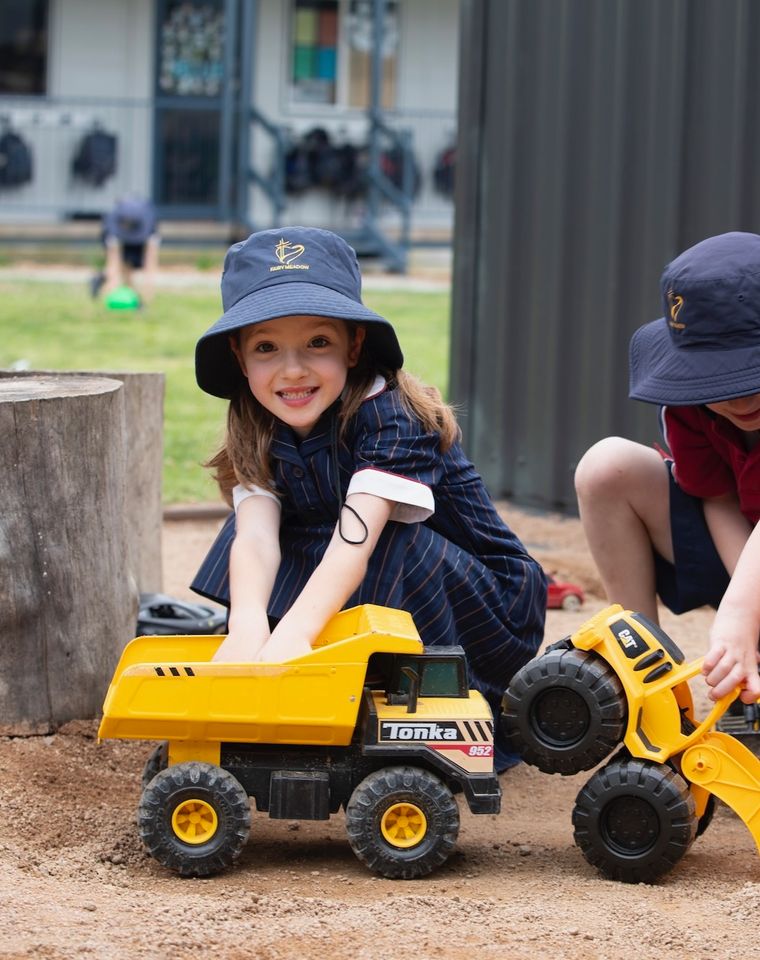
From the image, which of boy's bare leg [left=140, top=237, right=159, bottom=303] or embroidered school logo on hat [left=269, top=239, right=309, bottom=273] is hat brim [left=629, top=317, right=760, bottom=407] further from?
boy's bare leg [left=140, top=237, right=159, bottom=303]

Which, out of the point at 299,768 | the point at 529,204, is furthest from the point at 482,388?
the point at 299,768

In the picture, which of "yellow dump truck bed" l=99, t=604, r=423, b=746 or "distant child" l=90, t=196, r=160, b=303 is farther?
"distant child" l=90, t=196, r=160, b=303

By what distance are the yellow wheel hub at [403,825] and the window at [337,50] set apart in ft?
61.3

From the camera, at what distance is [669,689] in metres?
2.47

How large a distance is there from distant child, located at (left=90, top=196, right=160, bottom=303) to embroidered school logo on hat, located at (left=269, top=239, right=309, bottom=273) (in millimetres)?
11242

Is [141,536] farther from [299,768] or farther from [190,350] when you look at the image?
[190,350]

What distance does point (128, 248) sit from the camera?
1427 centimetres

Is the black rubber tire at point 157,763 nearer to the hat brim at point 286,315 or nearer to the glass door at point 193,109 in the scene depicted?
the hat brim at point 286,315

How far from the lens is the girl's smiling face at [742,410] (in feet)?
9.15

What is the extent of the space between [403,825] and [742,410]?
1.01 meters

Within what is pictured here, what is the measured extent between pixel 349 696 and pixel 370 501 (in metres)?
0.47

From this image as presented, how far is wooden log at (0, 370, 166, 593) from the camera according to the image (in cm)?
412

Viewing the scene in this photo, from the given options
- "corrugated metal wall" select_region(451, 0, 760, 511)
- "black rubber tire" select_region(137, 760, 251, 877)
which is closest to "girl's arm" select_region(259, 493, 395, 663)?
"black rubber tire" select_region(137, 760, 251, 877)

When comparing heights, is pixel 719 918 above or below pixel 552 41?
below
